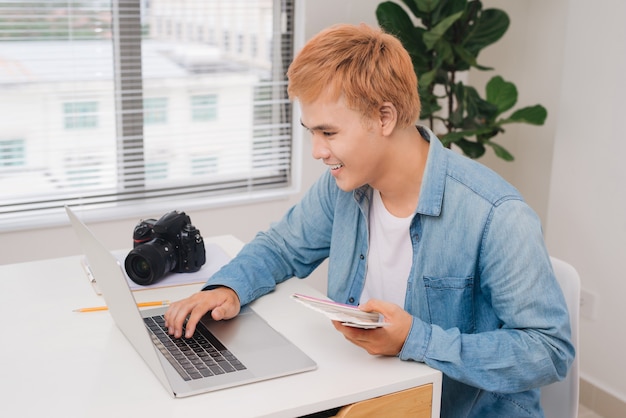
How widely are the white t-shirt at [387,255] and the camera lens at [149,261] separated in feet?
1.51

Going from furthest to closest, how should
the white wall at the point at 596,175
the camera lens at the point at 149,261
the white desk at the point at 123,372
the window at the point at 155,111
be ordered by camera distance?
the window at the point at 155,111, the white wall at the point at 596,175, the camera lens at the point at 149,261, the white desk at the point at 123,372

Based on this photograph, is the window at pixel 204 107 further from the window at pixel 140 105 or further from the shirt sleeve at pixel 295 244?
the shirt sleeve at pixel 295 244

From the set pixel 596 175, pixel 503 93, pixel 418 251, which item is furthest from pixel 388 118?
pixel 503 93

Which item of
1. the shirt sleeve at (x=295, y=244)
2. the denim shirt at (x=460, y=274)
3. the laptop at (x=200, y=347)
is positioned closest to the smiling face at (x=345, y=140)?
the denim shirt at (x=460, y=274)

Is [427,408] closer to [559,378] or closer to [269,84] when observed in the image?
[559,378]

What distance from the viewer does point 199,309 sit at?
1.60 meters

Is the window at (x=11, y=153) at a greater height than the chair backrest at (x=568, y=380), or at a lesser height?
greater

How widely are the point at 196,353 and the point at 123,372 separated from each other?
0.14 m

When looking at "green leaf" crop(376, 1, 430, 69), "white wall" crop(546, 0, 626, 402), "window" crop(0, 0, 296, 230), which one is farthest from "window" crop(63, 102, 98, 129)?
"white wall" crop(546, 0, 626, 402)

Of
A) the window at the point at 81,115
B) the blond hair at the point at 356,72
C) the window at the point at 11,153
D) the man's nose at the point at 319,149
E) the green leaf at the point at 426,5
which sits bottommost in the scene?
the window at the point at 11,153

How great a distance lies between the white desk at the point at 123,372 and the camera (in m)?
1.28

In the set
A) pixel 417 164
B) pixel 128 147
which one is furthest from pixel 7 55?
pixel 417 164

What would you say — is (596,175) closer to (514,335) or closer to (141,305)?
(514,335)

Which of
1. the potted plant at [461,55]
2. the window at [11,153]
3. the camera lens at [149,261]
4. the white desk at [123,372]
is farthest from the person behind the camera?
the potted plant at [461,55]
